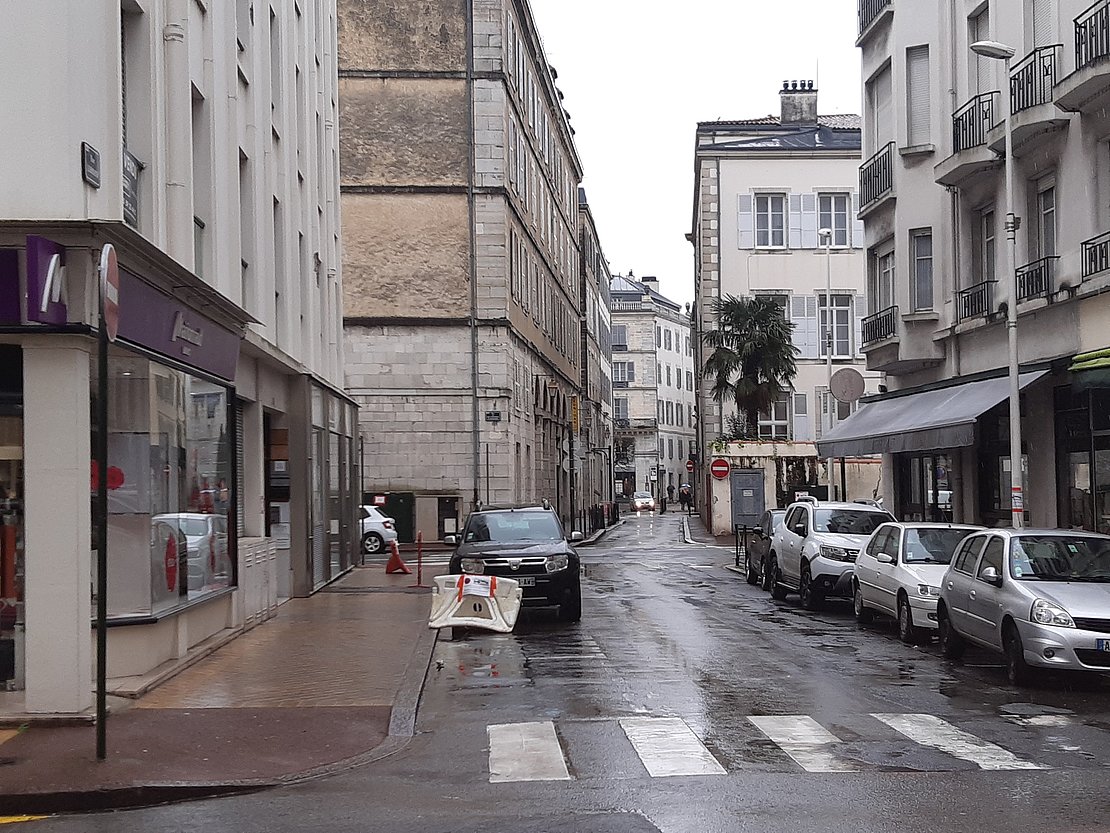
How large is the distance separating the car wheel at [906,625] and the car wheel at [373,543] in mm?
22614

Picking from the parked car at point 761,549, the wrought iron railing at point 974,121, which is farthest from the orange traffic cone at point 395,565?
the wrought iron railing at point 974,121

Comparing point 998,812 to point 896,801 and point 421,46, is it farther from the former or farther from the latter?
point 421,46

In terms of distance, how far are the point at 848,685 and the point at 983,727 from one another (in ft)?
7.79

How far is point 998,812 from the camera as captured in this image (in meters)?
7.69

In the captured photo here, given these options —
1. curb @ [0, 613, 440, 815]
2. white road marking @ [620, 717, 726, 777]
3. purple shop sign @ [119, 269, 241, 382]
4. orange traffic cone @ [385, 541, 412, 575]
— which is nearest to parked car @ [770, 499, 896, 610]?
orange traffic cone @ [385, 541, 412, 575]

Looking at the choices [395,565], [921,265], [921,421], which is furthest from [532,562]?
[921,265]

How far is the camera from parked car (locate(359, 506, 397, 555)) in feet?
124

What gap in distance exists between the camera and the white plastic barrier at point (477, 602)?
17.9 meters

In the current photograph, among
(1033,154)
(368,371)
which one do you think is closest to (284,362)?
(1033,154)

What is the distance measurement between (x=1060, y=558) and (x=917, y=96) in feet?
52.7

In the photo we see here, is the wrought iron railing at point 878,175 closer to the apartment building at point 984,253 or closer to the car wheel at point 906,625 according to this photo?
the apartment building at point 984,253

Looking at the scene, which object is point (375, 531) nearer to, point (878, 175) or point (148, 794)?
point (878, 175)

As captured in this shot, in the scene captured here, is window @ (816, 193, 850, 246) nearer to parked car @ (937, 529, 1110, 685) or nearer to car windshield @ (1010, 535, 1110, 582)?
parked car @ (937, 529, 1110, 685)

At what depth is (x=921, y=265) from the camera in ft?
92.5
